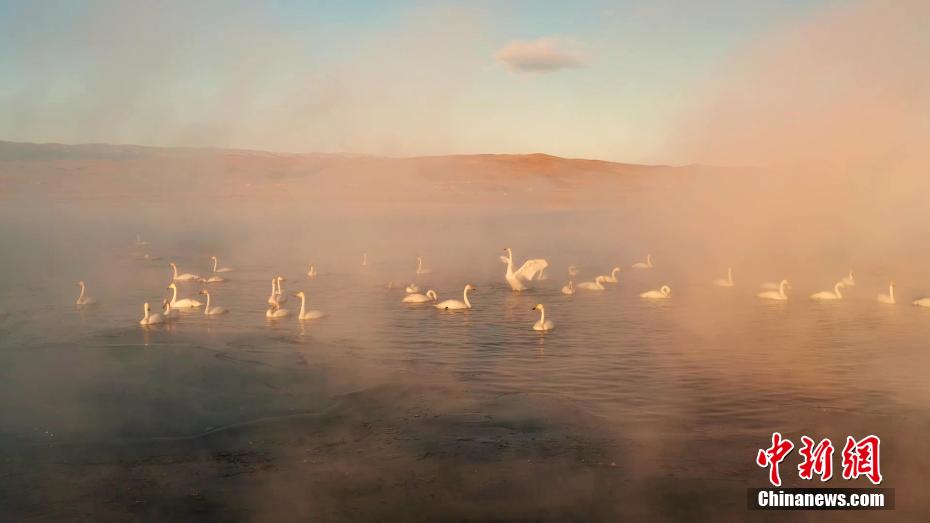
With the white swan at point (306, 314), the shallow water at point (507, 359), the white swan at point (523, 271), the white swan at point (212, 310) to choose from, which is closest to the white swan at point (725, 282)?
the shallow water at point (507, 359)

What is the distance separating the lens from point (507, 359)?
1300 centimetres

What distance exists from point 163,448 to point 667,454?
16.4 ft

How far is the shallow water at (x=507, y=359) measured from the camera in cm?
921

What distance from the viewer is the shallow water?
30.2 feet

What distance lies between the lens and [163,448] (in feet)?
28.3

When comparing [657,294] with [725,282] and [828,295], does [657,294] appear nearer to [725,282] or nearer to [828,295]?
[725,282]

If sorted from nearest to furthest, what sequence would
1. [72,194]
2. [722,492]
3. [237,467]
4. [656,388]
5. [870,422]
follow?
[722,492] → [237,467] → [870,422] → [656,388] → [72,194]

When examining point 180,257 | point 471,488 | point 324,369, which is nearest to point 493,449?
point 471,488

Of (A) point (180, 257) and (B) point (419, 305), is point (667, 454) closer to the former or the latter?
(B) point (419, 305)

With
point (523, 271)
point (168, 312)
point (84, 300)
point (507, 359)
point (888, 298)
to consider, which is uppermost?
point (523, 271)

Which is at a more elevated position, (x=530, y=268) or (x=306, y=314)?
(x=530, y=268)

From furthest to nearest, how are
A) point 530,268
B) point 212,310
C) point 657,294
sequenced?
1. point 530,268
2. point 657,294
3. point 212,310

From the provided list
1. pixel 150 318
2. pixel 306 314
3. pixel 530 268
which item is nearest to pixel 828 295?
pixel 530 268

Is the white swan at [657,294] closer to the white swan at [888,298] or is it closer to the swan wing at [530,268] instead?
the swan wing at [530,268]
